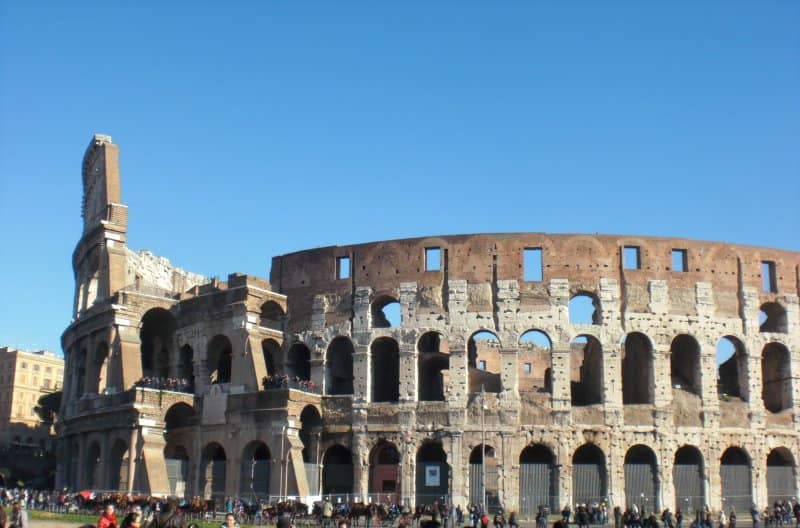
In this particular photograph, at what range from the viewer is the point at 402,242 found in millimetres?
39750

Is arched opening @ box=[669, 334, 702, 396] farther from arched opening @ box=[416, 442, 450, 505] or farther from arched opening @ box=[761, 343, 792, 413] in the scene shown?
arched opening @ box=[416, 442, 450, 505]

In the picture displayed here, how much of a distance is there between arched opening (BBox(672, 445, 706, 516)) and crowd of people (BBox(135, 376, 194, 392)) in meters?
20.6

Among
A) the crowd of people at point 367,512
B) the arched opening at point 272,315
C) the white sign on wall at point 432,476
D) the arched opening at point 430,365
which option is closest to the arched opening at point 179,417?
the crowd of people at point 367,512

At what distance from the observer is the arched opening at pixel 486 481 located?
36.3 meters

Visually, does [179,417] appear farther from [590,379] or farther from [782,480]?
[782,480]

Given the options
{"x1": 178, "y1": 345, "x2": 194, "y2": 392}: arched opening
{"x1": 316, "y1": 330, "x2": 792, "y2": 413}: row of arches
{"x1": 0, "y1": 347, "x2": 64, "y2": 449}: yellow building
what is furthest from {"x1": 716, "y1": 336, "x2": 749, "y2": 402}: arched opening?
{"x1": 0, "y1": 347, "x2": 64, "y2": 449}: yellow building

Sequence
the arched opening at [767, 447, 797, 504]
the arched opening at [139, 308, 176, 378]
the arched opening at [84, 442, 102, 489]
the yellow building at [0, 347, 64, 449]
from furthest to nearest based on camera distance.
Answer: the yellow building at [0, 347, 64, 449] < the arched opening at [139, 308, 176, 378] < the arched opening at [84, 442, 102, 489] < the arched opening at [767, 447, 797, 504]

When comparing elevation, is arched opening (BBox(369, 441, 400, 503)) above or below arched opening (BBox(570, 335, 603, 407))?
below

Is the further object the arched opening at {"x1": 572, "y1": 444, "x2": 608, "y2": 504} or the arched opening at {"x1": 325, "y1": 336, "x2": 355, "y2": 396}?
the arched opening at {"x1": 325, "y1": 336, "x2": 355, "y2": 396}

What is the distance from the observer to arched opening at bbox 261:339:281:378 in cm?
4141

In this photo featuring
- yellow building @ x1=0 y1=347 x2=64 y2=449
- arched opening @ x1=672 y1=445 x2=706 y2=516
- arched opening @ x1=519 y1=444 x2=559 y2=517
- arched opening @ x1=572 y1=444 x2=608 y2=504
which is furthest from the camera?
yellow building @ x1=0 y1=347 x2=64 y2=449

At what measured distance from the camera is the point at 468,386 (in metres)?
39.2

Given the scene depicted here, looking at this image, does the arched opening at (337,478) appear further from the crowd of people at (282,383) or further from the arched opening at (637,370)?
the arched opening at (637,370)

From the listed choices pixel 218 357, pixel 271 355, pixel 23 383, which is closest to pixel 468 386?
pixel 271 355
